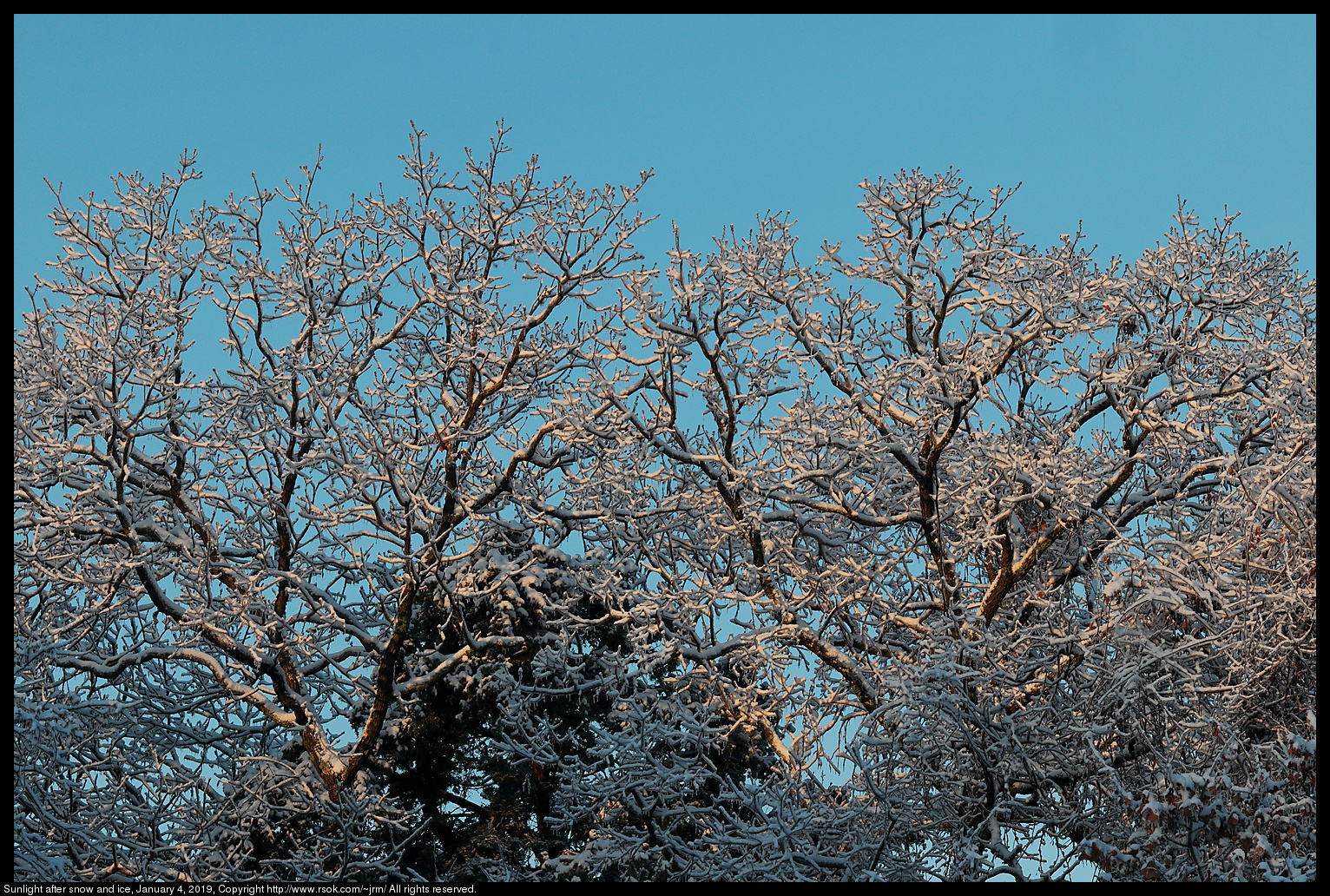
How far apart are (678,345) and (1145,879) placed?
6.20 metres

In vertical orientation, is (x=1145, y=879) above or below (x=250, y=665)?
below

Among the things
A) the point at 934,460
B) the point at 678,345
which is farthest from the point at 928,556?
the point at 678,345

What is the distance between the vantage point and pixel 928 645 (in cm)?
968

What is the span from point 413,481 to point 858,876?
5491mm

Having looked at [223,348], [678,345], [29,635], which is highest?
[223,348]

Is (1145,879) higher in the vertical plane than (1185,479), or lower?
lower

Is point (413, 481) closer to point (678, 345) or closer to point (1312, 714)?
point (678, 345)

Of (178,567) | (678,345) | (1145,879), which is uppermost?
(678,345)

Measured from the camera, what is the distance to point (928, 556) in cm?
1158

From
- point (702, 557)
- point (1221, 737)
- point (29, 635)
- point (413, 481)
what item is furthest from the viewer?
point (702, 557)

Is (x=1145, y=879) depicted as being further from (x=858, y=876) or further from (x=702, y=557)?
(x=702, y=557)

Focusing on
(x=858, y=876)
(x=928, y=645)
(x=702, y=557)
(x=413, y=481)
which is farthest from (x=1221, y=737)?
(x=413, y=481)

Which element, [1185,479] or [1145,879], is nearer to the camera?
[1145,879]

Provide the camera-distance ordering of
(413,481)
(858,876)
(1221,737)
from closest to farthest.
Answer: (1221,737), (858,876), (413,481)
